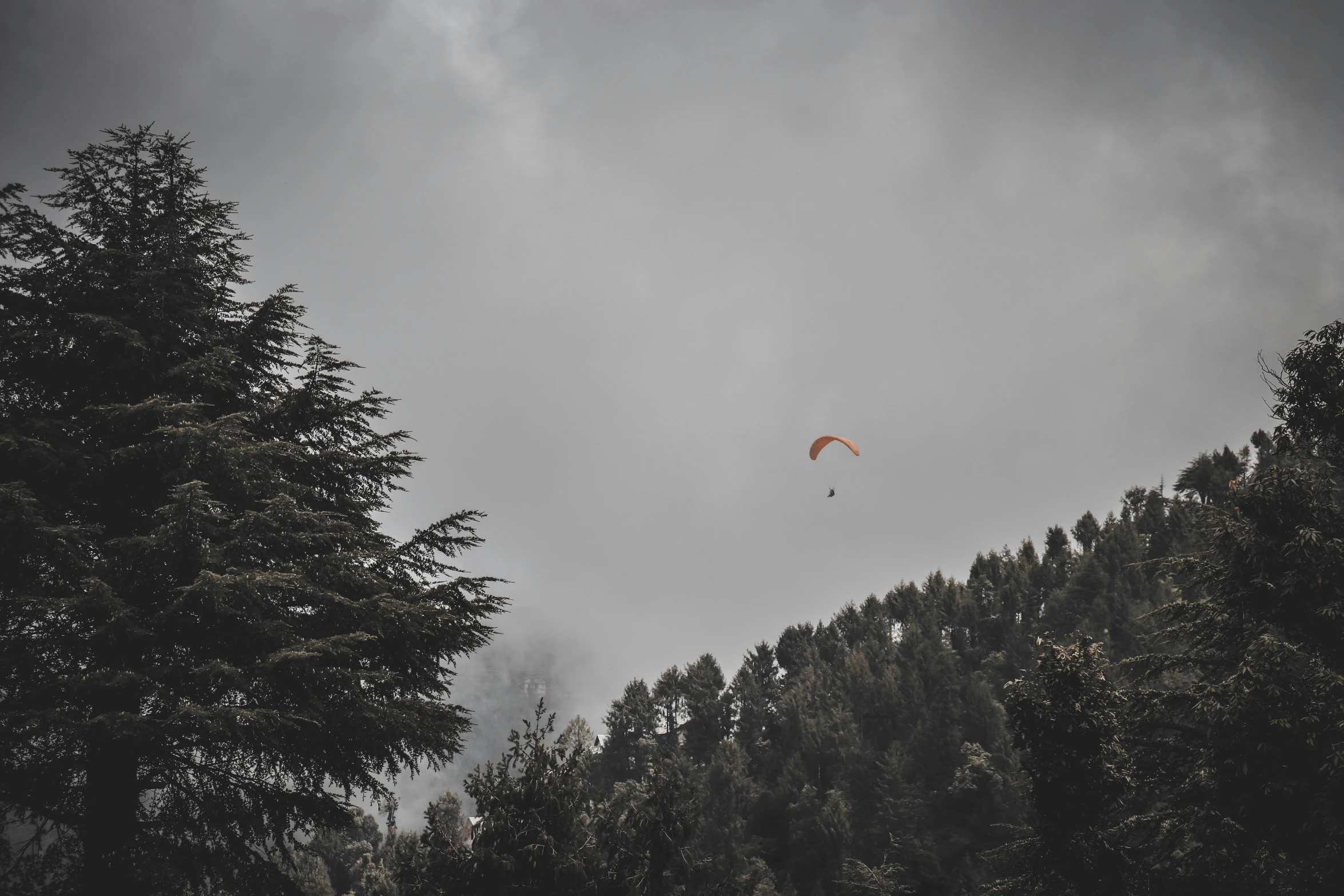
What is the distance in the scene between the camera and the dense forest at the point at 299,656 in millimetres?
7270

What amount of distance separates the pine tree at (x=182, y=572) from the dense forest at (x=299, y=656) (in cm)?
4

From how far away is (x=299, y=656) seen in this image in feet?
23.4

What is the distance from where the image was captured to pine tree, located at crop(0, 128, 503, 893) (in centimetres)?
710

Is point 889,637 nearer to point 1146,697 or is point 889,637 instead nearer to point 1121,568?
point 1121,568

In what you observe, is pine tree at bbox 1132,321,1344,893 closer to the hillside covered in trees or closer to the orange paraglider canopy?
the hillside covered in trees

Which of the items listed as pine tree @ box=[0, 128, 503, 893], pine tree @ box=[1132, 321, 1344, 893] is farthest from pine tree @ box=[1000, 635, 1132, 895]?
pine tree @ box=[0, 128, 503, 893]

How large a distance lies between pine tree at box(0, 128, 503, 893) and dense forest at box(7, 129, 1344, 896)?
4 cm

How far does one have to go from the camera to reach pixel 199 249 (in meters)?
10.0

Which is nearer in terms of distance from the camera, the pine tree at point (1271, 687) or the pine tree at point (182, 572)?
the pine tree at point (182, 572)

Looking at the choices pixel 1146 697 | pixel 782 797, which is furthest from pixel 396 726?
pixel 782 797

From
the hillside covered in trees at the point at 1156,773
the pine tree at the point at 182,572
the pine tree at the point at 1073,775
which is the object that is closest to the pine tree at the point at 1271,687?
the hillside covered in trees at the point at 1156,773

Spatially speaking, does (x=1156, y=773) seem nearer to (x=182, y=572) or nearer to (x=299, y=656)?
(x=299, y=656)

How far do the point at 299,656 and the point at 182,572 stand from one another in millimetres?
1737

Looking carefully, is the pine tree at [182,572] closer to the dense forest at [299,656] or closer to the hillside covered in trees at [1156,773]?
the dense forest at [299,656]
